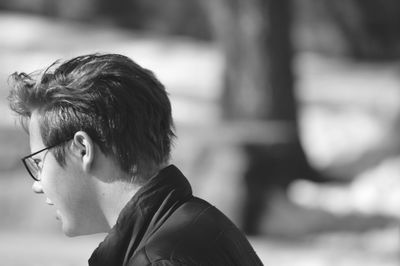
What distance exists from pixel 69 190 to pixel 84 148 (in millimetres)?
119

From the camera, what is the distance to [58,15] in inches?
738

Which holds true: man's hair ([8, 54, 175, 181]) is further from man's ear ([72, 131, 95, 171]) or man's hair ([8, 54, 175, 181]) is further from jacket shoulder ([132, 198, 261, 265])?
jacket shoulder ([132, 198, 261, 265])

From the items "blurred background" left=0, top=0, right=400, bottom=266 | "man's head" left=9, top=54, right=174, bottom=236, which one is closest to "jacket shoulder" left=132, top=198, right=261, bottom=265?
"man's head" left=9, top=54, right=174, bottom=236

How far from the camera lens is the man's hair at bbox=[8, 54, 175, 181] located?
2443mm

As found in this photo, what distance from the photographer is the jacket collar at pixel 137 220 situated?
95.9 inches

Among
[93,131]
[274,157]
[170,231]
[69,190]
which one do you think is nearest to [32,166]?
[69,190]

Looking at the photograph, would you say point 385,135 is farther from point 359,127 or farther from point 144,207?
point 144,207

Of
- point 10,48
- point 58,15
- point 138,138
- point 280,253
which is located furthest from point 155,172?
point 58,15

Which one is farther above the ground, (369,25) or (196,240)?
(196,240)

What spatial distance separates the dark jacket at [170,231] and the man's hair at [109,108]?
0.07 m

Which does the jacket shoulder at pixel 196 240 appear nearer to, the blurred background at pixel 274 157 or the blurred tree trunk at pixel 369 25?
the blurred background at pixel 274 157

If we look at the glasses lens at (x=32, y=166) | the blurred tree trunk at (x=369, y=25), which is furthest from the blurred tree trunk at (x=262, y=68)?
the glasses lens at (x=32, y=166)

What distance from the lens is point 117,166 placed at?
2477 mm

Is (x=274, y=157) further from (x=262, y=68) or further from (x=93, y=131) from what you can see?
(x=93, y=131)
